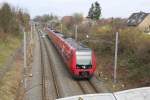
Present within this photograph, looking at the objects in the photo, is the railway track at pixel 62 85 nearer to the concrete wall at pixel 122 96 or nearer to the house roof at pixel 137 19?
the concrete wall at pixel 122 96

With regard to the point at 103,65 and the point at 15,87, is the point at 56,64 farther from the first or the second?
the point at 15,87

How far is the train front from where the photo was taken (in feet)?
77.5

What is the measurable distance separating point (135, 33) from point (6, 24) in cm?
3130

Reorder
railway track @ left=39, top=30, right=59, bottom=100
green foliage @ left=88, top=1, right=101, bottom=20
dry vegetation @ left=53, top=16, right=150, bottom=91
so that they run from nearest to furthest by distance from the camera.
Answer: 1. railway track @ left=39, top=30, right=59, bottom=100
2. dry vegetation @ left=53, top=16, right=150, bottom=91
3. green foliage @ left=88, top=1, right=101, bottom=20

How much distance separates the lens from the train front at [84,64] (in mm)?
23609

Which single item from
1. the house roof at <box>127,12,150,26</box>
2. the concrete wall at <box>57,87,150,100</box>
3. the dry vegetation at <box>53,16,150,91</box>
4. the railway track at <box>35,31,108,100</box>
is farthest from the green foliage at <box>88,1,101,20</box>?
the concrete wall at <box>57,87,150,100</box>

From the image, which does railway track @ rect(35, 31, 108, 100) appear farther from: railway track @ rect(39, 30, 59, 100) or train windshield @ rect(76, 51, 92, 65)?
train windshield @ rect(76, 51, 92, 65)

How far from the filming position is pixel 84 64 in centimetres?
2361

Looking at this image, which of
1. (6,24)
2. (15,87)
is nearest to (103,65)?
(15,87)

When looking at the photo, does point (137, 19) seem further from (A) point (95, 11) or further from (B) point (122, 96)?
(B) point (122, 96)

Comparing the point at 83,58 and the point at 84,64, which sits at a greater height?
the point at 83,58

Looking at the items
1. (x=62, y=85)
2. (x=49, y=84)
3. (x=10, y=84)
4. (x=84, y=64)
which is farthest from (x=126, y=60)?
(x=10, y=84)

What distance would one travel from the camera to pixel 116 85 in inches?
891

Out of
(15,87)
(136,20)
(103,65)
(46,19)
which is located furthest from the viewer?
(46,19)
